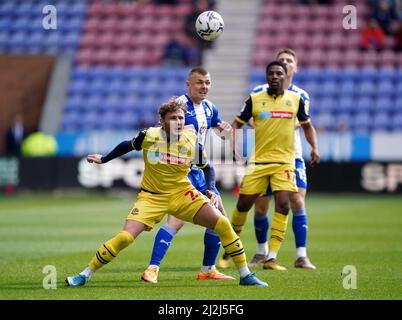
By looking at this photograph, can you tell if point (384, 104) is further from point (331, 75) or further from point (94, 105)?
point (94, 105)

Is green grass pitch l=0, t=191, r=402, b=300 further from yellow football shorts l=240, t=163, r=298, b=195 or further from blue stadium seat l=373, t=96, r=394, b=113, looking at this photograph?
blue stadium seat l=373, t=96, r=394, b=113

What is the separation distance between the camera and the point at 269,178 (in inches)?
412

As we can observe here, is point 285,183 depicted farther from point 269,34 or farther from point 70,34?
point 70,34

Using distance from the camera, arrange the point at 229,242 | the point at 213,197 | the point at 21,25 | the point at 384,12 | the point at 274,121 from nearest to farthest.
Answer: the point at 229,242 → the point at 213,197 → the point at 274,121 → the point at 384,12 → the point at 21,25

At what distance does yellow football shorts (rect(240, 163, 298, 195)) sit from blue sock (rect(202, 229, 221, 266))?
1.05 m

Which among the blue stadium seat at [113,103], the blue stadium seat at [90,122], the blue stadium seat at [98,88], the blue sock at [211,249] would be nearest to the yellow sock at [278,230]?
the blue sock at [211,249]

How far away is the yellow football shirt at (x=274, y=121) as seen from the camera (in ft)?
34.1

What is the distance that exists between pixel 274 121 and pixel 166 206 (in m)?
2.31

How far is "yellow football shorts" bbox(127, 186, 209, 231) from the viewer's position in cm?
846

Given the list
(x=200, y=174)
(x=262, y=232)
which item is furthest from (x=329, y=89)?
(x=200, y=174)

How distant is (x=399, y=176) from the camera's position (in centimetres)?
2347

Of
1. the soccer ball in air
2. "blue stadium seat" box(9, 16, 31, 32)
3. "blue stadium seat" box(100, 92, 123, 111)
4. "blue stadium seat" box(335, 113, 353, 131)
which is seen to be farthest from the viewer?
"blue stadium seat" box(9, 16, 31, 32)

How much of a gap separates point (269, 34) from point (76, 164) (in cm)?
802

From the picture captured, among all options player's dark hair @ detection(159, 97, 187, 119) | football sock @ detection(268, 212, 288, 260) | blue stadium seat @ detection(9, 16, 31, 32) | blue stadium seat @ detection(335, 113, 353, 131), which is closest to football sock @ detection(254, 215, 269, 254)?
football sock @ detection(268, 212, 288, 260)
